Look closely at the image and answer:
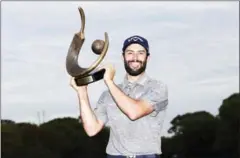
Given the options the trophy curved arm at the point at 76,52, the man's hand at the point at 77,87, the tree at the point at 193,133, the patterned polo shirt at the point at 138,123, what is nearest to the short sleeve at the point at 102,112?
the patterned polo shirt at the point at 138,123

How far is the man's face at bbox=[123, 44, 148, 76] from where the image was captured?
522cm

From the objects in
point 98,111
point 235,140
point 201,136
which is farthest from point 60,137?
point 98,111

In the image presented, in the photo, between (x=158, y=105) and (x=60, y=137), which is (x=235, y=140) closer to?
(x=60, y=137)

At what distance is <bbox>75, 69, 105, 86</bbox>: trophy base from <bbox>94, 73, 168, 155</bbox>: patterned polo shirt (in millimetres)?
234

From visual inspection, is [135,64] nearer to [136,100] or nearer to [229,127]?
[136,100]

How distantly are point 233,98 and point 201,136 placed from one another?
11.0 meters

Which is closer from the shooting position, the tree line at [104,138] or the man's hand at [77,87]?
the man's hand at [77,87]

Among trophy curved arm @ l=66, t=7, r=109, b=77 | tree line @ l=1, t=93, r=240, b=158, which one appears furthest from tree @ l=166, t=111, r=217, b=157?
trophy curved arm @ l=66, t=7, r=109, b=77

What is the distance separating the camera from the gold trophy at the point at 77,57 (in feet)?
17.1

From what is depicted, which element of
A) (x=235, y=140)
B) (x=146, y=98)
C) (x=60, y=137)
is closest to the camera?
(x=146, y=98)

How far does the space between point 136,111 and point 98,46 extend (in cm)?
69

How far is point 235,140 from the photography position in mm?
64562

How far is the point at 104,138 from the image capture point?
58.1 metres

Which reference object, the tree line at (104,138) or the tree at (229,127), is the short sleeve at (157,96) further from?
the tree at (229,127)
